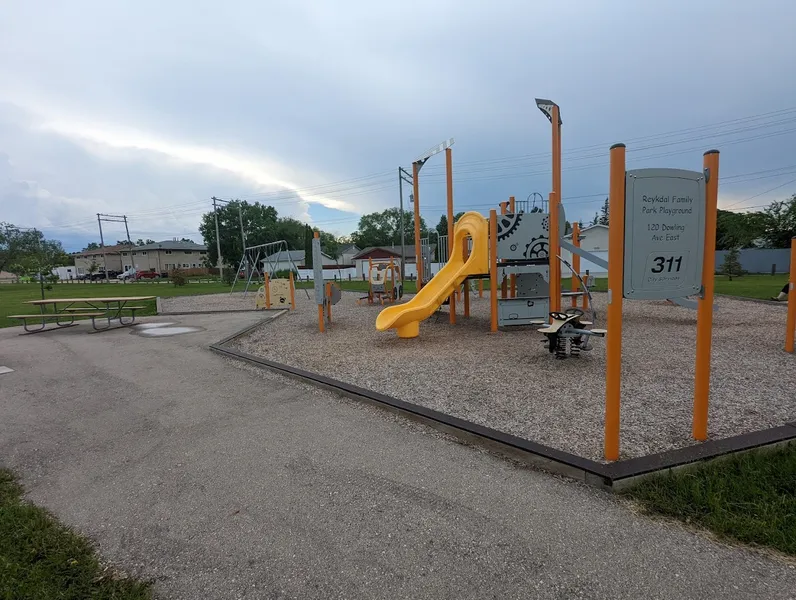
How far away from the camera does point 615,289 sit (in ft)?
9.78

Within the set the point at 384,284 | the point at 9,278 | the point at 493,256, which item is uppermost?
the point at 493,256

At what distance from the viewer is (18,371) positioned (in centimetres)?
664

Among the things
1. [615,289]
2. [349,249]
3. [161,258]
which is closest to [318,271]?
[615,289]

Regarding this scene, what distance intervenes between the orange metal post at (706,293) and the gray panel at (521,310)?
5536 millimetres

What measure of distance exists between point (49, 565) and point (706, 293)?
14.3 feet

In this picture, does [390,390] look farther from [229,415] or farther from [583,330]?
[583,330]

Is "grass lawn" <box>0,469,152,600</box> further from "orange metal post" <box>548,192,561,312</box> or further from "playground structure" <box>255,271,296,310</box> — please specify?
"playground structure" <box>255,271,296,310</box>

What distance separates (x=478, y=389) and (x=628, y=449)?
1.91m

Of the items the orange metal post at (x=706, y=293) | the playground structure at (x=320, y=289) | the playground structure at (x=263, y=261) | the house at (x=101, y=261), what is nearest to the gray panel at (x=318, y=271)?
the playground structure at (x=320, y=289)

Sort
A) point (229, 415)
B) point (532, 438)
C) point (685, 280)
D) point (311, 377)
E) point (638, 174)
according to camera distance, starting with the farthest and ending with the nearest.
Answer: point (311, 377)
point (229, 415)
point (532, 438)
point (685, 280)
point (638, 174)

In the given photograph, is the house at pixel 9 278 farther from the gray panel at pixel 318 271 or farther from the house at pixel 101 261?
the gray panel at pixel 318 271

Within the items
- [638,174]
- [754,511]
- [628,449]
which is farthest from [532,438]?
[638,174]

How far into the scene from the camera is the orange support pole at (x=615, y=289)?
2912 millimetres

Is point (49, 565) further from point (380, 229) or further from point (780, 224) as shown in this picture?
point (380, 229)
